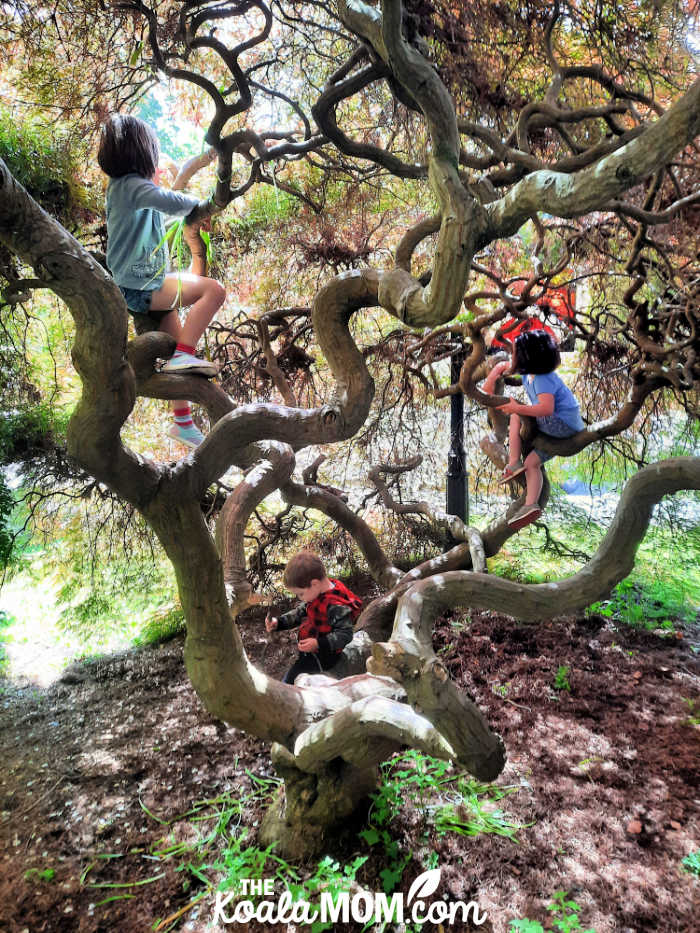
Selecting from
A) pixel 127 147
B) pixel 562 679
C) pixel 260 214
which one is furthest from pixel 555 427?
pixel 260 214

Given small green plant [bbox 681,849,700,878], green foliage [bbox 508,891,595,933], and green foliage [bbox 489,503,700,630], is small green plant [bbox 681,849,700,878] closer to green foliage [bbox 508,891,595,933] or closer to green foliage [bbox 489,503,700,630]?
green foliage [bbox 508,891,595,933]

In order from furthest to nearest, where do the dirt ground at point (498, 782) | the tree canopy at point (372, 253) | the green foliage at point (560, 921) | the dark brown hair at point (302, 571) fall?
1. the dark brown hair at point (302, 571)
2. the dirt ground at point (498, 782)
3. the green foliage at point (560, 921)
4. the tree canopy at point (372, 253)

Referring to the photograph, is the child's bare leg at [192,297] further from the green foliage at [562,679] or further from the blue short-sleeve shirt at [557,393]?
the green foliage at [562,679]

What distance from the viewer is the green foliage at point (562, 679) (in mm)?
2955

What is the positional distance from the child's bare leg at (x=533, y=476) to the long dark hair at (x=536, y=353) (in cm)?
39

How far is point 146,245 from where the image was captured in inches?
72.6

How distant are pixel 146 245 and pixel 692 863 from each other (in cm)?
277

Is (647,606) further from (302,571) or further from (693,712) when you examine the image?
(302,571)

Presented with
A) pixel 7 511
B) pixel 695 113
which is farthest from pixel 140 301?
pixel 7 511

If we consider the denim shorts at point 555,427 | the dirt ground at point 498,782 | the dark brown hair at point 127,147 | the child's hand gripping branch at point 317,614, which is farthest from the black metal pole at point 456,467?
the dark brown hair at point 127,147

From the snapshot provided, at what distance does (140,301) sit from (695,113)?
171 centimetres

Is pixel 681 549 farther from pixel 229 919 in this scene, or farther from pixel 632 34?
pixel 229 919

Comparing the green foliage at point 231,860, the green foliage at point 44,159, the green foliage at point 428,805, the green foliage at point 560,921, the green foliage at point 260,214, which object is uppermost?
the green foliage at point 260,214

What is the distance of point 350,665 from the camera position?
243cm
